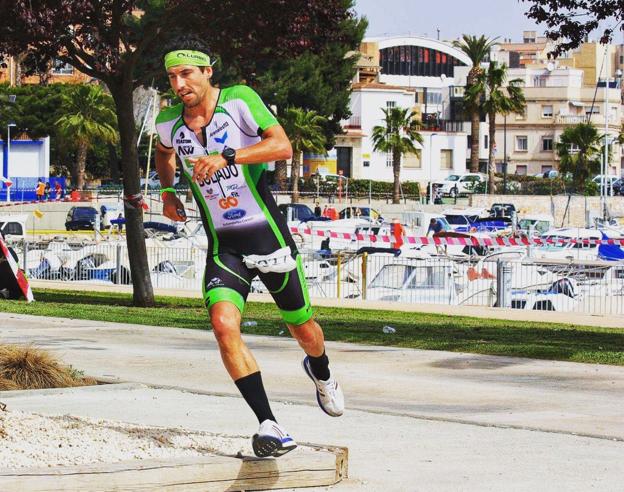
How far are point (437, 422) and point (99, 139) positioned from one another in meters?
80.2

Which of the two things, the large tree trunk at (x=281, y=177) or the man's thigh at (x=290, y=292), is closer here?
the man's thigh at (x=290, y=292)

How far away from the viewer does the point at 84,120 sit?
263ft

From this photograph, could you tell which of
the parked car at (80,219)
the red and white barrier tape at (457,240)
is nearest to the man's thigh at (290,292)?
the red and white barrier tape at (457,240)

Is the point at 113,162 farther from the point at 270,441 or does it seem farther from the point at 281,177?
the point at 270,441

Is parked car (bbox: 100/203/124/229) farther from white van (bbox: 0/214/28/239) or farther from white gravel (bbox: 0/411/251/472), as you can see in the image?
white gravel (bbox: 0/411/251/472)

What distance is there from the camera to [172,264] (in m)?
33.4

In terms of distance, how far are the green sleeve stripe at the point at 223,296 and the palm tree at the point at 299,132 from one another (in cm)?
7107

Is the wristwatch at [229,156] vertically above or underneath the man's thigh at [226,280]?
above

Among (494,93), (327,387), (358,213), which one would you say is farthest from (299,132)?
(327,387)

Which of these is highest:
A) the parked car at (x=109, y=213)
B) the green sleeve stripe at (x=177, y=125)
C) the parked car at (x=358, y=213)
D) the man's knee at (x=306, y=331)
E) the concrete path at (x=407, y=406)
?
the green sleeve stripe at (x=177, y=125)

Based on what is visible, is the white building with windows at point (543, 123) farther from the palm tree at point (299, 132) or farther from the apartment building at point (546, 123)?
the palm tree at point (299, 132)

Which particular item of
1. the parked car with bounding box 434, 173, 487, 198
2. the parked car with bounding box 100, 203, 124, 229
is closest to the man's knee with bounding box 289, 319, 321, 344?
the parked car with bounding box 100, 203, 124, 229

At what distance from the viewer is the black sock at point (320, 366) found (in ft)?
25.3

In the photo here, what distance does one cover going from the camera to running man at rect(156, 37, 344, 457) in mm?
7160
